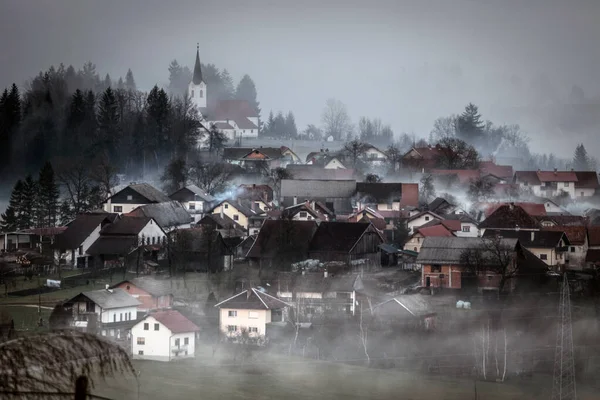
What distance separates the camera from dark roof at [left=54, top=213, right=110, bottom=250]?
2077cm

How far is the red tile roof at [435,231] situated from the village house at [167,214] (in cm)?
590

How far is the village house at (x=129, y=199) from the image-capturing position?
25375mm

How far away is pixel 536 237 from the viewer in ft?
67.9

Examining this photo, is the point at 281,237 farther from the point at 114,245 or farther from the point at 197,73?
the point at 197,73

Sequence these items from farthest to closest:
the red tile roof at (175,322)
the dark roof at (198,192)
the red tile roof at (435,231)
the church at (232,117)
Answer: the church at (232,117), the dark roof at (198,192), the red tile roof at (435,231), the red tile roof at (175,322)

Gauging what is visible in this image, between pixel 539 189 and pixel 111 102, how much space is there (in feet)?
48.5

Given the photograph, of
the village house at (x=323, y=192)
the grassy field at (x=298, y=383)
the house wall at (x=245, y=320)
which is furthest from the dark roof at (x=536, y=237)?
the grassy field at (x=298, y=383)

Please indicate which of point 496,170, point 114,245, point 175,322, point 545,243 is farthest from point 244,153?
point 175,322

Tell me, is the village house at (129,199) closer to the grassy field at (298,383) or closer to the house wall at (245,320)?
the house wall at (245,320)

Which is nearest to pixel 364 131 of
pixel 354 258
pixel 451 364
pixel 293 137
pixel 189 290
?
pixel 293 137

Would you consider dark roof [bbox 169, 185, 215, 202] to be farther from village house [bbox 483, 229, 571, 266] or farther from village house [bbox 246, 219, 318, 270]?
village house [bbox 483, 229, 571, 266]

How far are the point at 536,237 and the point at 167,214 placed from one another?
30.0 feet

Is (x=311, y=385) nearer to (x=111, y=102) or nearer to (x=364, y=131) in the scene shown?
(x=111, y=102)

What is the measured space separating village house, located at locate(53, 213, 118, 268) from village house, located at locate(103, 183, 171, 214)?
10.2ft
